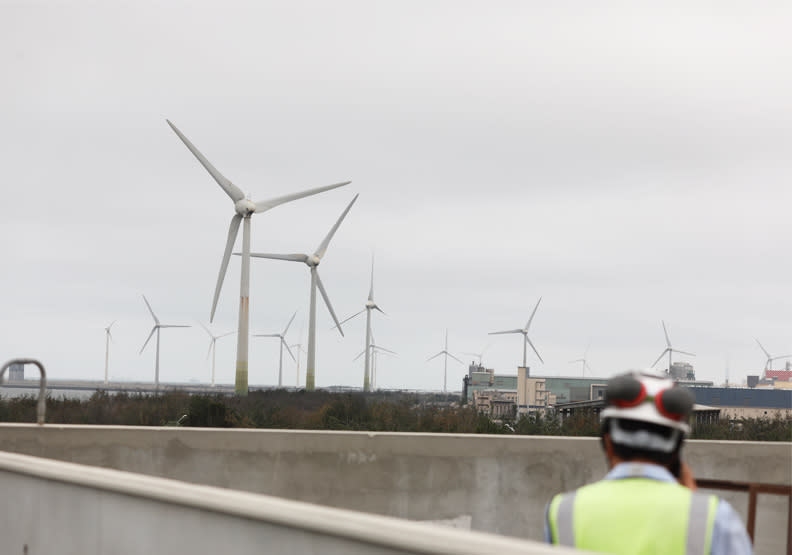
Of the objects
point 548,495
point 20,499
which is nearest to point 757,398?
point 548,495

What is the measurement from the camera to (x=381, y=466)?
380 inches

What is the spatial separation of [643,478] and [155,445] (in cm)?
773

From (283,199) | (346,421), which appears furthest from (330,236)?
(346,421)

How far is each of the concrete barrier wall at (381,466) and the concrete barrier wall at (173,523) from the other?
4.11 meters

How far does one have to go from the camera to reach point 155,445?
383 inches

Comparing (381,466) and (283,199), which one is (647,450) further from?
(283,199)

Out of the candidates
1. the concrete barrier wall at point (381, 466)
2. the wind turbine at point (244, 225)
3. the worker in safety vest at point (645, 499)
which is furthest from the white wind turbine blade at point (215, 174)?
the worker in safety vest at point (645, 499)

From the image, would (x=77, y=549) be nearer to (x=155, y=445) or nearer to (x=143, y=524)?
(x=143, y=524)

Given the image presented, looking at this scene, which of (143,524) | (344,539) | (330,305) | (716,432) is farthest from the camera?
(330,305)

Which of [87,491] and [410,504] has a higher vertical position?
[87,491]

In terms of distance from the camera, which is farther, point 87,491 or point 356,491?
point 356,491

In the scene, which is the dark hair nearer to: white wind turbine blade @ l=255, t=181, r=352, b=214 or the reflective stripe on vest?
the reflective stripe on vest

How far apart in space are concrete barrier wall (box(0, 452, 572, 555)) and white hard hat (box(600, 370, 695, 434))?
1.50 feet

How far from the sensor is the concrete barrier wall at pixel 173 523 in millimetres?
3197
